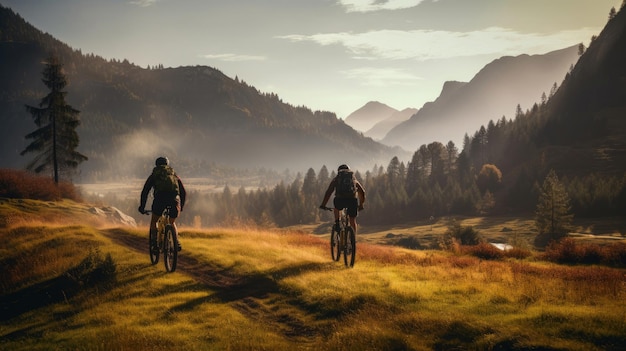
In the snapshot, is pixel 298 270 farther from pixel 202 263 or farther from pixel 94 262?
pixel 94 262

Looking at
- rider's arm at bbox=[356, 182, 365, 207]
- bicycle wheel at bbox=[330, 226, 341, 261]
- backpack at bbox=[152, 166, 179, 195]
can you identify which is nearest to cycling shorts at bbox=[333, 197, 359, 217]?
rider's arm at bbox=[356, 182, 365, 207]

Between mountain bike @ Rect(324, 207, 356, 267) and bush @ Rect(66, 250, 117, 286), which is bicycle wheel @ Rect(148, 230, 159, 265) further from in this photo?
mountain bike @ Rect(324, 207, 356, 267)

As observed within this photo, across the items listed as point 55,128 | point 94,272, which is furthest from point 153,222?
point 55,128

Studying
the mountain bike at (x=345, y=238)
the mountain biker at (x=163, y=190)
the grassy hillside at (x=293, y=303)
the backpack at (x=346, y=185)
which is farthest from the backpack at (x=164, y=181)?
the backpack at (x=346, y=185)

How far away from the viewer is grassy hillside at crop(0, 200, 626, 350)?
1005 centimetres

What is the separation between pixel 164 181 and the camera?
16172 mm

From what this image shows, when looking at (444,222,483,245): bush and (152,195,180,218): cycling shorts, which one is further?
(444,222,483,245): bush

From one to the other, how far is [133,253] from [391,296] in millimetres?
13027

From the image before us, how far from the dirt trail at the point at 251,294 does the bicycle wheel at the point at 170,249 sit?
1.74 ft

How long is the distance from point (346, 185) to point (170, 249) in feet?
25.2

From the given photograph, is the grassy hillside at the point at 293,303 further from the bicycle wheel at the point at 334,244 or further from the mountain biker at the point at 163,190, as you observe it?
the mountain biker at the point at 163,190

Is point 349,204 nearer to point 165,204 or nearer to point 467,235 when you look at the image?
point 165,204

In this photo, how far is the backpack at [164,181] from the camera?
16109 millimetres

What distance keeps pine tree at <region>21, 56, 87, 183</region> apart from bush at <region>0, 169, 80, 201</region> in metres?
3.65
